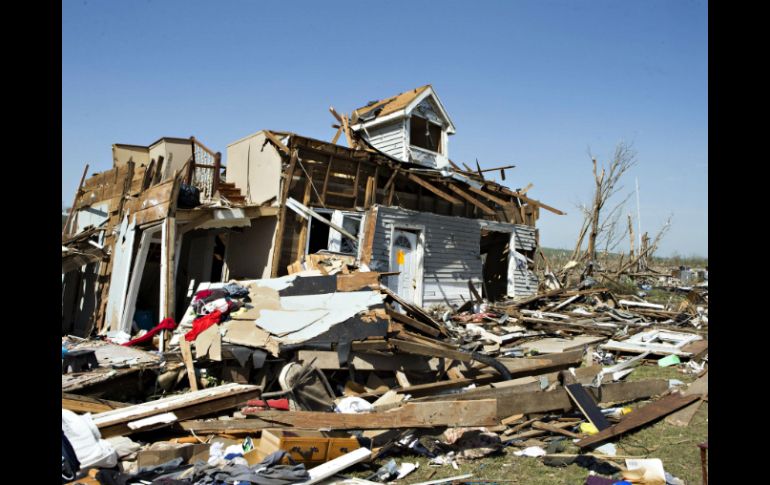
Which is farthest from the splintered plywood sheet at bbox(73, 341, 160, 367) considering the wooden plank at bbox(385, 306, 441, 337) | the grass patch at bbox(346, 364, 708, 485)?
the grass patch at bbox(346, 364, 708, 485)

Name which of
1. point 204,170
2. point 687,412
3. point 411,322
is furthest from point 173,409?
point 204,170

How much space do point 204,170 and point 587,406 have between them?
11.3 m

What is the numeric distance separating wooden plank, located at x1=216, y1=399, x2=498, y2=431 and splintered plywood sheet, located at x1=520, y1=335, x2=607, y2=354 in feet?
19.0

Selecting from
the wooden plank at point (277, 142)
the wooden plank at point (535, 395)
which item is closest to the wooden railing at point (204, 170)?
the wooden plank at point (277, 142)

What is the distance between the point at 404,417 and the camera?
5246mm

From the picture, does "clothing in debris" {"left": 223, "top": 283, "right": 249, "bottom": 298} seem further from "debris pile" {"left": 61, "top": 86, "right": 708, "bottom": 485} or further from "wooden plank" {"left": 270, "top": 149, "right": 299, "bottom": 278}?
"wooden plank" {"left": 270, "top": 149, "right": 299, "bottom": 278}

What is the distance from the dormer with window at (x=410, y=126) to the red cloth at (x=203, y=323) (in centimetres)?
1053

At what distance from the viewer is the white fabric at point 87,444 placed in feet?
14.5

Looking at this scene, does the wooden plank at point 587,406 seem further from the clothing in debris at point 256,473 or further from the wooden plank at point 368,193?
the wooden plank at point 368,193

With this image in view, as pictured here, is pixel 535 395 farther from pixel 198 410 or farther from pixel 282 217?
pixel 282 217

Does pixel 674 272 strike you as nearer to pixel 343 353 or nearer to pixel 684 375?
pixel 684 375

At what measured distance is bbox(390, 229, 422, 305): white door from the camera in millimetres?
14359
